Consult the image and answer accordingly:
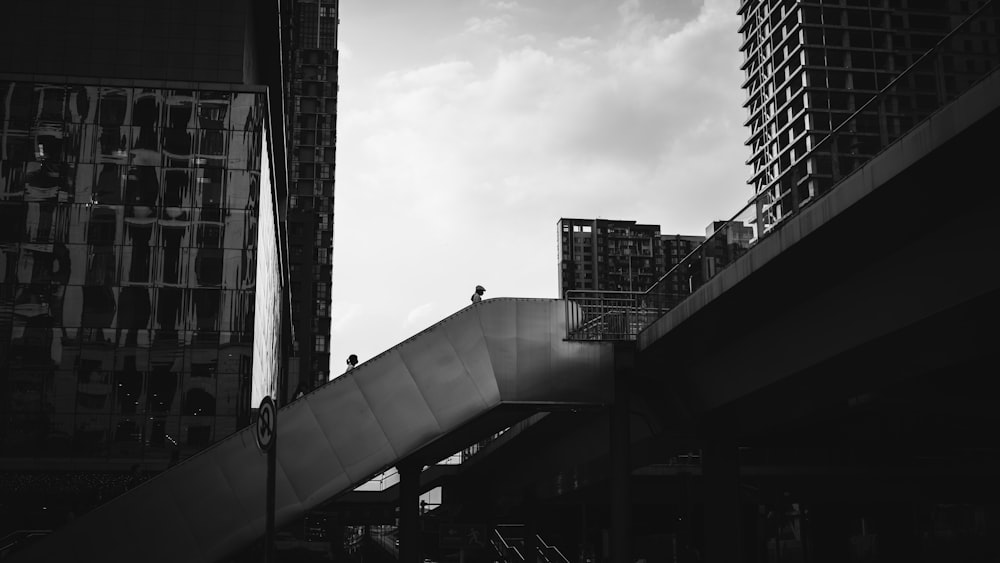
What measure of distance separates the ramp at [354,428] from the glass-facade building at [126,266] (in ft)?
76.9

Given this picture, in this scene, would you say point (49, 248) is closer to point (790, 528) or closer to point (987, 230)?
point (987, 230)

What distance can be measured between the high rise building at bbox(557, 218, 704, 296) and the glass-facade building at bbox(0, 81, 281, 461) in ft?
480

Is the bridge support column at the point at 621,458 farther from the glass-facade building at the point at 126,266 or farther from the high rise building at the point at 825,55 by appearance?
the high rise building at the point at 825,55

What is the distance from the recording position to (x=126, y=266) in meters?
44.6

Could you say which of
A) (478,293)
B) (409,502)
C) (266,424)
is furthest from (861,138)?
(409,502)

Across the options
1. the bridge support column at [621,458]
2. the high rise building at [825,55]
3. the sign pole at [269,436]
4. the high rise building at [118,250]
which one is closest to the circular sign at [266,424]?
the sign pole at [269,436]

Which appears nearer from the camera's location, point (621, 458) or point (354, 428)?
point (354, 428)

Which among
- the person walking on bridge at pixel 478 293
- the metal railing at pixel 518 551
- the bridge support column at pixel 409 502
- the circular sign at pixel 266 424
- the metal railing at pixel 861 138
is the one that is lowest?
the metal railing at pixel 518 551

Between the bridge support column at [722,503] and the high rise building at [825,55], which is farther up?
the high rise building at [825,55]

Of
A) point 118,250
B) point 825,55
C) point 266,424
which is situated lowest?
point 266,424

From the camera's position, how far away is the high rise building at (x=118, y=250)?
42.9 meters

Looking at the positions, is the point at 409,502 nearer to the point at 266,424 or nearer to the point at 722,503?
the point at 722,503

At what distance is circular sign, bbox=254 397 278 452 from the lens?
12.4m

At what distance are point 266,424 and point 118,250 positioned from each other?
35.3 meters
